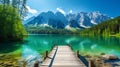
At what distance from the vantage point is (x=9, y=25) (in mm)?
68438

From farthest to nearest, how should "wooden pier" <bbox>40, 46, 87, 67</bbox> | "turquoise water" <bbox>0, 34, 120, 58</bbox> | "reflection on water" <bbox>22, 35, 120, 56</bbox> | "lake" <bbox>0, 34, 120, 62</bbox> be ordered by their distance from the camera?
"reflection on water" <bbox>22, 35, 120, 56</bbox> < "turquoise water" <bbox>0, 34, 120, 58</bbox> < "lake" <bbox>0, 34, 120, 62</bbox> < "wooden pier" <bbox>40, 46, 87, 67</bbox>

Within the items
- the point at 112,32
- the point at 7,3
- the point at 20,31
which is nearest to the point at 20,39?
the point at 20,31

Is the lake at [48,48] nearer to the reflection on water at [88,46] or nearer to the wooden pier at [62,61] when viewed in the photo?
the reflection on water at [88,46]

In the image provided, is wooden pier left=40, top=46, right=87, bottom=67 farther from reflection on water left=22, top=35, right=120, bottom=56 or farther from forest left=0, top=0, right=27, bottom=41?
forest left=0, top=0, right=27, bottom=41

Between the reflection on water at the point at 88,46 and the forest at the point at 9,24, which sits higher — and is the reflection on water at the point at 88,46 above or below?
below

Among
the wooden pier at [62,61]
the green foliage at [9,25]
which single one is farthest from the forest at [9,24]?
the wooden pier at [62,61]

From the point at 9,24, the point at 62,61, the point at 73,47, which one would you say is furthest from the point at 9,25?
the point at 62,61

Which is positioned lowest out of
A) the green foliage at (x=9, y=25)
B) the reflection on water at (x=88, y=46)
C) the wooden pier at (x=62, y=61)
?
the reflection on water at (x=88, y=46)

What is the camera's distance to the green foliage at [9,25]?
65688mm

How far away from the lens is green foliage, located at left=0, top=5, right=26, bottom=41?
6569cm

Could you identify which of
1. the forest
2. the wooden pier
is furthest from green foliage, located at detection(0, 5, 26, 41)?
the wooden pier

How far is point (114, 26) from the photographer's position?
646ft

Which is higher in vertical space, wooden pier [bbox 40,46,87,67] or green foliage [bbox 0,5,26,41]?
green foliage [bbox 0,5,26,41]

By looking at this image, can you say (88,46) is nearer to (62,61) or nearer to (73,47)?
(73,47)
